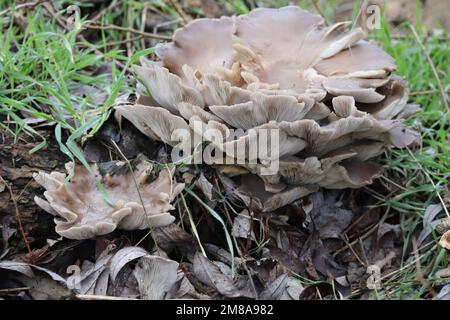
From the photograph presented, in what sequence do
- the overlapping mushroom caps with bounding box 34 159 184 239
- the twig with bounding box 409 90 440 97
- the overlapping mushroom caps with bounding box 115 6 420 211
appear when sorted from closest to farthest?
the overlapping mushroom caps with bounding box 34 159 184 239, the overlapping mushroom caps with bounding box 115 6 420 211, the twig with bounding box 409 90 440 97

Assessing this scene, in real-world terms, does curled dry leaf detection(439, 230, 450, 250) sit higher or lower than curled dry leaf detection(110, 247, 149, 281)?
lower

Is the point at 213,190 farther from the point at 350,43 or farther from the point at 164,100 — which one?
the point at 350,43

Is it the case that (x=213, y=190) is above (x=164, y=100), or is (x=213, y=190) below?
below

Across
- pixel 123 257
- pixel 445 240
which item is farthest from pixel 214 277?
pixel 445 240

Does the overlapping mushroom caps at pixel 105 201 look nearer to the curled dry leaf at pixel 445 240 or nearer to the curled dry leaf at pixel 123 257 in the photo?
the curled dry leaf at pixel 123 257

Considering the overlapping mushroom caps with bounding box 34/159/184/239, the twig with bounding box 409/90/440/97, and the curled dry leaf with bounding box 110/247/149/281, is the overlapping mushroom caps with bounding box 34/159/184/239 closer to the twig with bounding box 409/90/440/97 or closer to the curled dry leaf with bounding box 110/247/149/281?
the curled dry leaf with bounding box 110/247/149/281

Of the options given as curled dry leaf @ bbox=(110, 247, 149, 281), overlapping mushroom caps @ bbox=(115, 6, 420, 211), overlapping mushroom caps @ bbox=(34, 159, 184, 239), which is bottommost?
curled dry leaf @ bbox=(110, 247, 149, 281)

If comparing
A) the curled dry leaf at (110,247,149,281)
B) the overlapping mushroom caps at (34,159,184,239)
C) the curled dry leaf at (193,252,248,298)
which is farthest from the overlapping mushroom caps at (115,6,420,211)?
the curled dry leaf at (110,247,149,281)

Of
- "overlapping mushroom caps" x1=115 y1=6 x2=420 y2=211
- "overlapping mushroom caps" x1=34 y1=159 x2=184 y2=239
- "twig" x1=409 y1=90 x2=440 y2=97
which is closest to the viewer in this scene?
"overlapping mushroom caps" x1=34 y1=159 x2=184 y2=239

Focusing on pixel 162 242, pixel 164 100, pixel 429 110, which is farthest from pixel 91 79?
pixel 429 110
